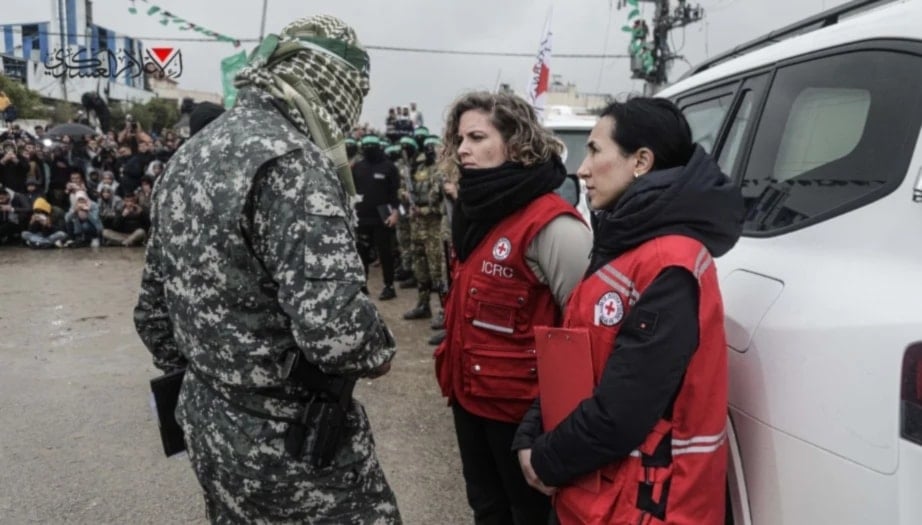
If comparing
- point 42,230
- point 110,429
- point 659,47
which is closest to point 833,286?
point 110,429

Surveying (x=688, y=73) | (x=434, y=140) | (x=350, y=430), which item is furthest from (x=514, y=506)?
(x=434, y=140)

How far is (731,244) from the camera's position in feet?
4.82

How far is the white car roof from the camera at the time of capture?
144 cm

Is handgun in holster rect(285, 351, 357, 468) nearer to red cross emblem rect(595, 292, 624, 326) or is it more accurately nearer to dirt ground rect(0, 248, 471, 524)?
red cross emblem rect(595, 292, 624, 326)

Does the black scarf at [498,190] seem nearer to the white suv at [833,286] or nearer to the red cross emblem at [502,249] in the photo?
the red cross emblem at [502,249]

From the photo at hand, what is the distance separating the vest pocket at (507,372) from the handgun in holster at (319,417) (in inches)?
22.6

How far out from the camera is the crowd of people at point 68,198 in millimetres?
10938

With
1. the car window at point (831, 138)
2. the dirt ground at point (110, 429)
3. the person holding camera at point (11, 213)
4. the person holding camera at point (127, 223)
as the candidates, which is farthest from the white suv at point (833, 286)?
the person holding camera at point (11, 213)

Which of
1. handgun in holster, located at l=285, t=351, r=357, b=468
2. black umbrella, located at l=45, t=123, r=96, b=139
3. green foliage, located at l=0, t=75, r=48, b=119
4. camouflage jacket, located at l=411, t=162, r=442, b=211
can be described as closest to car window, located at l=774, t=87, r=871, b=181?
handgun in holster, located at l=285, t=351, r=357, b=468

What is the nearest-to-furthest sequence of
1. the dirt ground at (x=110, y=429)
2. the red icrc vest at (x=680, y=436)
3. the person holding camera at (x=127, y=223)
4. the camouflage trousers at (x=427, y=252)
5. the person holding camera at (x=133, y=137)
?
the red icrc vest at (x=680, y=436) < the dirt ground at (x=110, y=429) < the camouflage trousers at (x=427, y=252) < the person holding camera at (x=127, y=223) < the person holding camera at (x=133, y=137)

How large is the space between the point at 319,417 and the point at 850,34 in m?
1.55

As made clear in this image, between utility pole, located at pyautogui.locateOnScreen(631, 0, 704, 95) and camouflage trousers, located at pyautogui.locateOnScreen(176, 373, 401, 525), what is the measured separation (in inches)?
757

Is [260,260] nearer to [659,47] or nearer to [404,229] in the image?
[404,229]

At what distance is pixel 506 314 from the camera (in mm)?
2131
